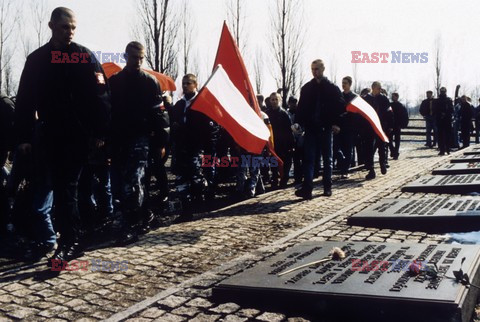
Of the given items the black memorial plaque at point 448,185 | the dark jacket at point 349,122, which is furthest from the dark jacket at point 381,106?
the black memorial plaque at point 448,185

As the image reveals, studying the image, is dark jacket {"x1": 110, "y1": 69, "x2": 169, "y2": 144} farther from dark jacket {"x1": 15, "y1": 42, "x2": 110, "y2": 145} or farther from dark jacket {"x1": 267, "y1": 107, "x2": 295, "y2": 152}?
dark jacket {"x1": 267, "y1": 107, "x2": 295, "y2": 152}

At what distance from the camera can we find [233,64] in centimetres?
805

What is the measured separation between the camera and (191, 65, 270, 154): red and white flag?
6750mm

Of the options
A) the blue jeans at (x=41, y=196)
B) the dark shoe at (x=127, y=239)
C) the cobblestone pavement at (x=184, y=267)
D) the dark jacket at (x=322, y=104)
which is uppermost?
the dark jacket at (x=322, y=104)

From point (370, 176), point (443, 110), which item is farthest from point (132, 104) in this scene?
point (443, 110)

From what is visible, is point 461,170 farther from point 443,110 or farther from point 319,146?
point 443,110

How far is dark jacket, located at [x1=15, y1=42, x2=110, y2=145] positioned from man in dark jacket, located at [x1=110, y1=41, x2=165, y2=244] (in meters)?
0.88

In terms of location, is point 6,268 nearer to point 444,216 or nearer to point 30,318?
point 30,318

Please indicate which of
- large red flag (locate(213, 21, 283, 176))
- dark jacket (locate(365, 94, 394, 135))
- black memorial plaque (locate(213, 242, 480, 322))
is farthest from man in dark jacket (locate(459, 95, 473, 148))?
black memorial plaque (locate(213, 242, 480, 322))

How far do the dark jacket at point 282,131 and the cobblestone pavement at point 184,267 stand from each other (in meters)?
2.83

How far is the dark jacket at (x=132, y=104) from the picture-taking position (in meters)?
5.71

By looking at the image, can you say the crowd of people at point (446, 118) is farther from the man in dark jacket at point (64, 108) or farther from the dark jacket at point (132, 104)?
the man in dark jacket at point (64, 108)

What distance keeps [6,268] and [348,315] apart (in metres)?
3.12

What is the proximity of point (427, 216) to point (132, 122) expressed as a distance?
3.35 m
